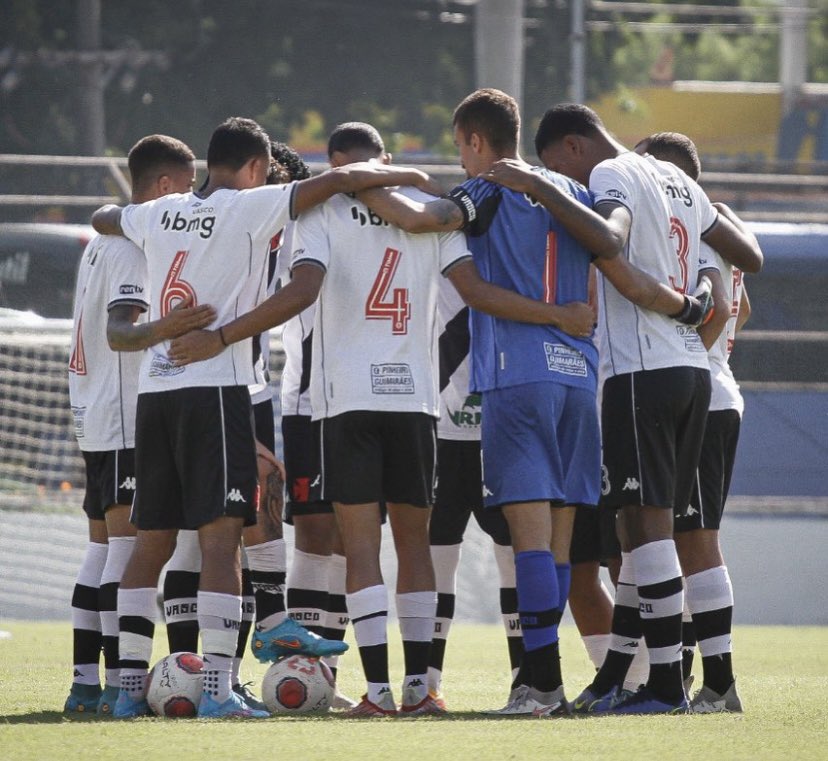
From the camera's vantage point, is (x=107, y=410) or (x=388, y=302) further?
(x=107, y=410)

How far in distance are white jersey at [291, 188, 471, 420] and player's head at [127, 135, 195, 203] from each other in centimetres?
85

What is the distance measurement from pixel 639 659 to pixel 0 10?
2123 centimetres

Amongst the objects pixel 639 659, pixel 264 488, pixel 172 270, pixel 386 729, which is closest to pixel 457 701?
pixel 639 659

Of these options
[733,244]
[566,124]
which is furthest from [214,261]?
[733,244]

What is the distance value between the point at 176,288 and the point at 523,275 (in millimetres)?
1266

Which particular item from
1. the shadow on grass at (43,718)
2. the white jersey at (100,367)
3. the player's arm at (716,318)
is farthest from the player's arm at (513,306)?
the shadow on grass at (43,718)

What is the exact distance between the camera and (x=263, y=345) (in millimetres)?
6281

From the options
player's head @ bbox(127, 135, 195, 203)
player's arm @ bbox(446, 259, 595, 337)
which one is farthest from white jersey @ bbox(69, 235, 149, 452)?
player's arm @ bbox(446, 259, 595, 337)

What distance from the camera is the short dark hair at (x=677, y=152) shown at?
6.39 metres

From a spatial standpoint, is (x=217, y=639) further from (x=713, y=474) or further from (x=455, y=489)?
(x=713, y=474)

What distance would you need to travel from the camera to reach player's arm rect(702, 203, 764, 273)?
607 centimetres

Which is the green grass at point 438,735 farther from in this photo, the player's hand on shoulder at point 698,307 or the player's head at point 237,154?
the player's head at point 237,154

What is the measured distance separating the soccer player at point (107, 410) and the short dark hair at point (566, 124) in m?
1.44

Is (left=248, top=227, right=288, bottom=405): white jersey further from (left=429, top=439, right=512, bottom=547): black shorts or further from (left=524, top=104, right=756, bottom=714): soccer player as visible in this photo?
(left=524, top=104, right=756, bottom=714): soccer player
